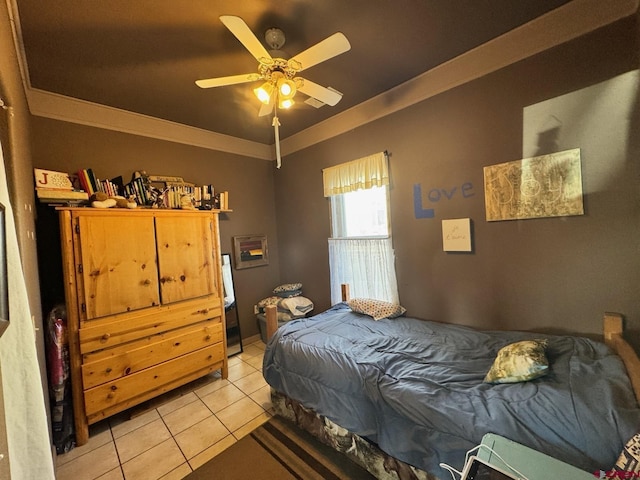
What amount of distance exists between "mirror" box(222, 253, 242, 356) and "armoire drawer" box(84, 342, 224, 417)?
0.70 metres

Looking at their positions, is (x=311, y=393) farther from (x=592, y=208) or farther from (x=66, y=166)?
(x=66, y=166)

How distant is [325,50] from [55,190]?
216 centimetres

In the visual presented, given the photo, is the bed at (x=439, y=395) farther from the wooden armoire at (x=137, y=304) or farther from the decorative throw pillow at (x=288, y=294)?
the decorative throw pillow at (x=288, y=294)

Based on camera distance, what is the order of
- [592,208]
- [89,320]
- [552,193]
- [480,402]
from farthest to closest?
[89,320]
[552,193]
[592,208]
[480,402]

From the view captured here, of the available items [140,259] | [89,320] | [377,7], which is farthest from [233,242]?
[377,7]

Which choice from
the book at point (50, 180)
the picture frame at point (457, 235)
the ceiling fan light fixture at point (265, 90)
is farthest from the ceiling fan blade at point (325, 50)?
the book at point (50, 180)

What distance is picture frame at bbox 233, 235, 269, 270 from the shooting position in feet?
11.5

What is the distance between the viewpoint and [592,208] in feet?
5.65

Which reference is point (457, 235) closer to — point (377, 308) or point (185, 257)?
point (377, 308)

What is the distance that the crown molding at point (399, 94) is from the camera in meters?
1.69

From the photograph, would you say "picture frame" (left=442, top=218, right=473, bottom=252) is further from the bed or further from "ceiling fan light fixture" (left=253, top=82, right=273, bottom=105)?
"ceiling fan light fixture" (left=253, top=82, right=273, bottom=105)

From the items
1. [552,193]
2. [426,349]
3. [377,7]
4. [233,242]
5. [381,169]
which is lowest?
[426,349]

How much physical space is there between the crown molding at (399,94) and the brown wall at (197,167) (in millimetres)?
100

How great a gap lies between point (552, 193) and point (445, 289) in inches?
41.5
